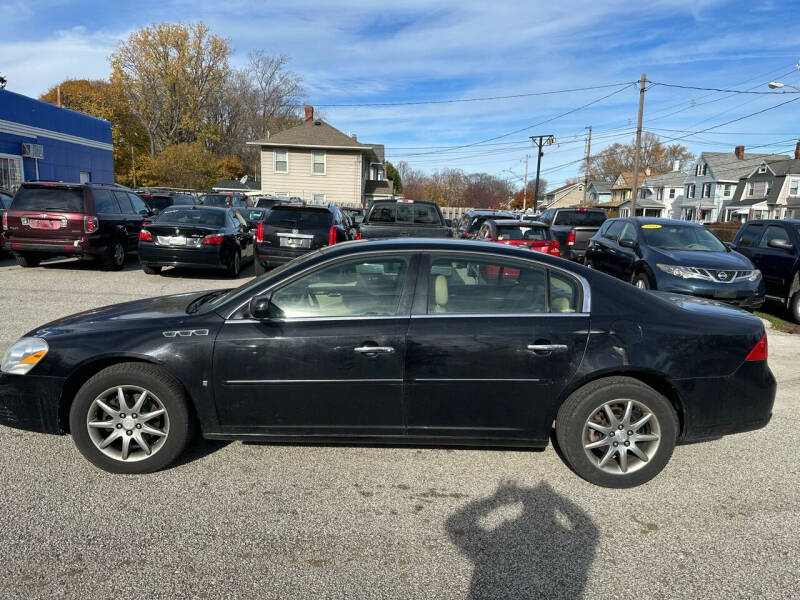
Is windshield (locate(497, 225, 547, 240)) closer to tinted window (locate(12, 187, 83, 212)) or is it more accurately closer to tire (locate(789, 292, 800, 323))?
tire (locate(789, 292, 800, 323))

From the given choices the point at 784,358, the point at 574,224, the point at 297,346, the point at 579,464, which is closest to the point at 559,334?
the point at 579,464

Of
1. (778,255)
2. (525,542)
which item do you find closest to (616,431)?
(525,542)

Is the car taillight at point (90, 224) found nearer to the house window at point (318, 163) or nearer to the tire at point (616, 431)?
the tire at point (616, 431)

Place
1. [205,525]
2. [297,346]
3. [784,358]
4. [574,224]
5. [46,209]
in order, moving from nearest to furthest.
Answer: [205,525] → [297,346] → [784,358] → [46,209] → [574,224]

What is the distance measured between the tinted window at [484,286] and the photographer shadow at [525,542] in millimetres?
1167

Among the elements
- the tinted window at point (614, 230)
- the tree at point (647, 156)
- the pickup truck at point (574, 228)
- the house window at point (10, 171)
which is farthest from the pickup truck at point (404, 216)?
the tree at point (647, 156)

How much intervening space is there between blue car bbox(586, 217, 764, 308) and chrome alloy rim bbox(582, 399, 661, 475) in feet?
18.5

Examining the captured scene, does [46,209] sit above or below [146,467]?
above

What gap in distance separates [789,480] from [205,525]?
377 cm

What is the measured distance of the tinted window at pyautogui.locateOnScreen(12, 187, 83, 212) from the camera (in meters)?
11.0

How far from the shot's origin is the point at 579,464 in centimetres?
363

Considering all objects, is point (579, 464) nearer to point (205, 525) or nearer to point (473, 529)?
point (473, 529)

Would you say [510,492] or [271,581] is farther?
[510,492]

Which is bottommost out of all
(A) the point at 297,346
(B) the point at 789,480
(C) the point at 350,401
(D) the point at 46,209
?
(B) the point at 789,480
